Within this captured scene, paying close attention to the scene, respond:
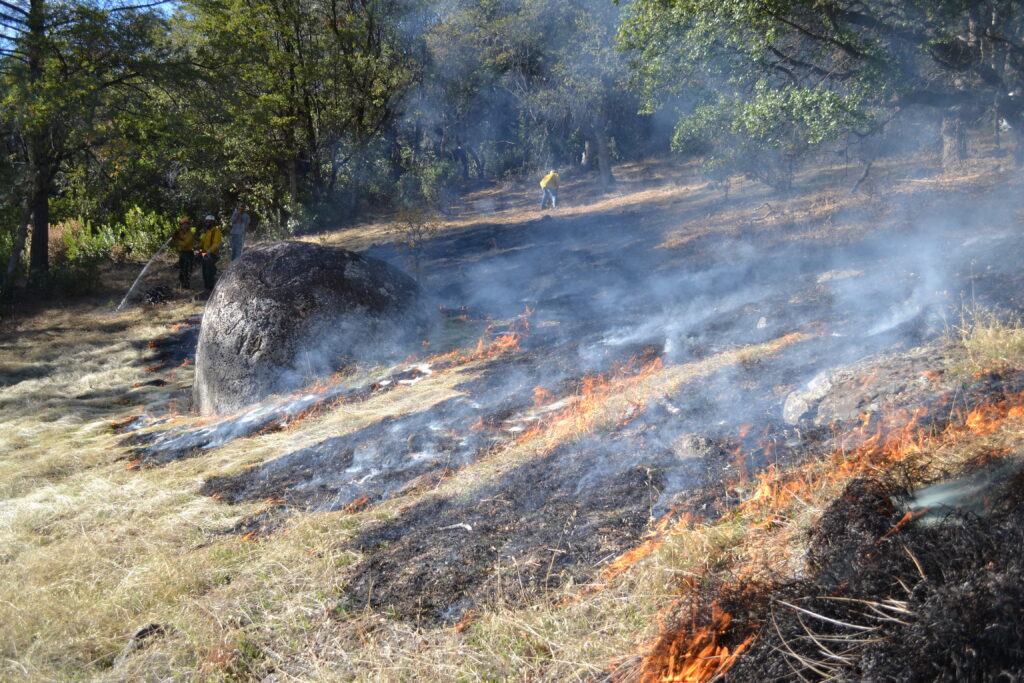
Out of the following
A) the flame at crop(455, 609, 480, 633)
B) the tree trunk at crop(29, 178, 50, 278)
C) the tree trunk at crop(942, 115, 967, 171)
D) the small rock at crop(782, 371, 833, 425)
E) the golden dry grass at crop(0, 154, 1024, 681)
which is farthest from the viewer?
the tree trunk at crop(29, 178, 50, 278)

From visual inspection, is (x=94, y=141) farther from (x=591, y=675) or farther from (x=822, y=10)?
(x=591, y=675)

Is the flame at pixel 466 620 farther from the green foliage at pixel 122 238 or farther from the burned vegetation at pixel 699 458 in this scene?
the green foliage at pixel 122 238

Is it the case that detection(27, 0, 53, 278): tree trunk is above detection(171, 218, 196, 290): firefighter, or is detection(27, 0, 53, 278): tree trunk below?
above

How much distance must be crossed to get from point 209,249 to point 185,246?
881 mm

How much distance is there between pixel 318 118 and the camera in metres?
17.7

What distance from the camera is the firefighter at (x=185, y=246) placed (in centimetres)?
1345

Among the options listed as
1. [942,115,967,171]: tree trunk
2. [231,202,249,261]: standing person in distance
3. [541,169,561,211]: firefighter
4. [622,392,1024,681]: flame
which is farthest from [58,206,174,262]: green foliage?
[622,392,1024,681]: flame

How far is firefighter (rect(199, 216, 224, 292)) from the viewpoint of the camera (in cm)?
1290

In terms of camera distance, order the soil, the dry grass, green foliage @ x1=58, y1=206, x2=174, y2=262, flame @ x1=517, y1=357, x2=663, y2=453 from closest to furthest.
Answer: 1. the soil
2. the dry grass
3. flame @ x1=517, y1=357, x2=663, y2=453
4. green foliage @ x1=58, y1=206, x2=174, y2=262

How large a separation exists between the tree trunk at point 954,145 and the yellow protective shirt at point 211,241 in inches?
499

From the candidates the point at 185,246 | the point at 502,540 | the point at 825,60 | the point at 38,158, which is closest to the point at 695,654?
the point at 502,540

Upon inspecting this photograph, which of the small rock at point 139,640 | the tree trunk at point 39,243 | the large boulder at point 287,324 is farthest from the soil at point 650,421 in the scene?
the tree trunk at point 39,243

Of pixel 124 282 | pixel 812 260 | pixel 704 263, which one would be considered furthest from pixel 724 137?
pixel 124 282

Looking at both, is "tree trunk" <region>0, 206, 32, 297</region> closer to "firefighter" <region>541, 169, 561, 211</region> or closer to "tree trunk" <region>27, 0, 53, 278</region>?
"tree trunk" <region>27, 0, 53, 278</region>
